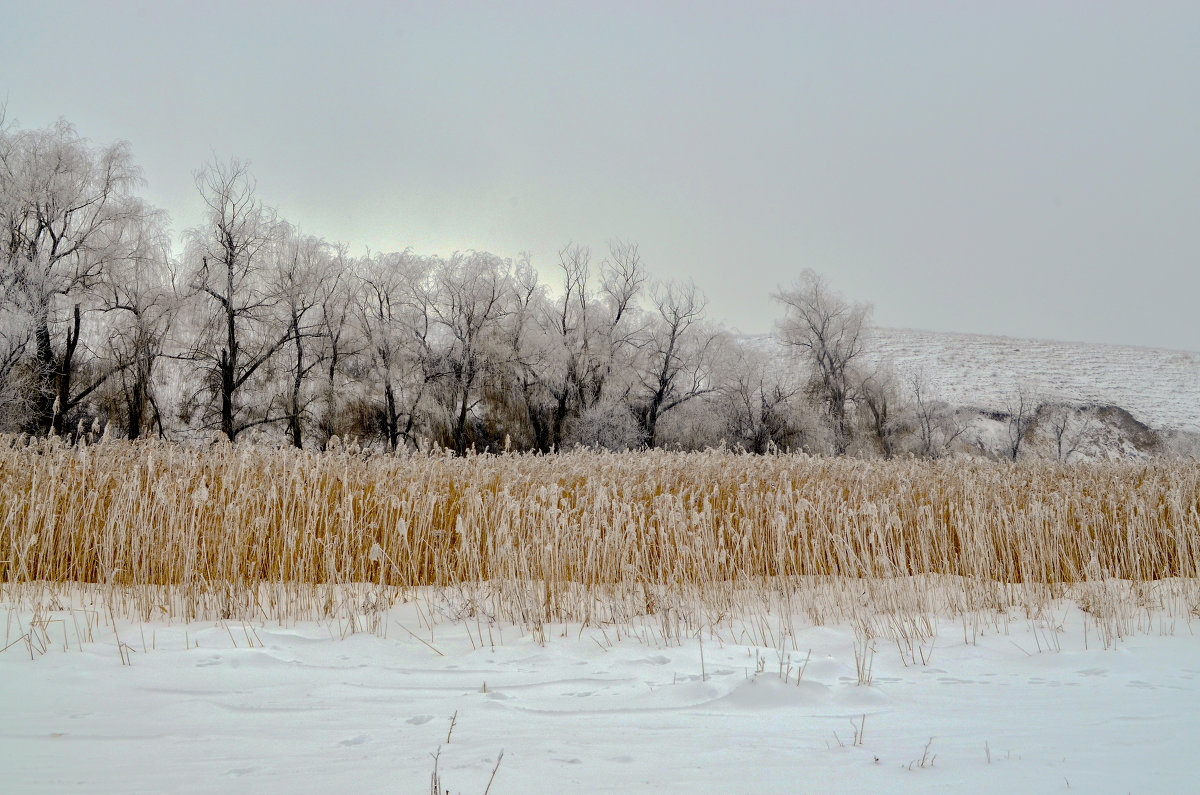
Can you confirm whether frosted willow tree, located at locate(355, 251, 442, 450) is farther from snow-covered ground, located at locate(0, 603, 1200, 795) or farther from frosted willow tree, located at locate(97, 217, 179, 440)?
snow-covered ground, located at locate(0, 603, 1200, 795)

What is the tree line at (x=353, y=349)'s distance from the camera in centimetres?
2234

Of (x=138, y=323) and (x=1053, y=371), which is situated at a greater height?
(x=1053, y=371)

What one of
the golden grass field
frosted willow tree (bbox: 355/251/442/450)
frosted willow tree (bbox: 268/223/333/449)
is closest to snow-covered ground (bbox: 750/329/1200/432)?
frosted willow tree (bbox: 355/251/442/450)

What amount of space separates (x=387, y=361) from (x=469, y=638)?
26.2 m

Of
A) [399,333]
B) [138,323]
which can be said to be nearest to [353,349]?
[399,333]

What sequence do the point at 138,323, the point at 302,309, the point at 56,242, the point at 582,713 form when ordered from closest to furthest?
1. the point at 582,713
2. the point at 56,242
3. the point at 138,323
4. the point at 302,309

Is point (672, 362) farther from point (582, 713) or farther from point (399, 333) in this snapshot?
point (582, 713)

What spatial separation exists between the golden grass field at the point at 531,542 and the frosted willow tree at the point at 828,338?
26.1 meters

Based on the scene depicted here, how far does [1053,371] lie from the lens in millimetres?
54094

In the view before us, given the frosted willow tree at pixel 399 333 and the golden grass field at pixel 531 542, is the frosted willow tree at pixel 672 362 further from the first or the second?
the golden grass field at pixel 531 542

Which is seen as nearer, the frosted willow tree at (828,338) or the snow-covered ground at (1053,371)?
the frosted willow tree at (828,338)

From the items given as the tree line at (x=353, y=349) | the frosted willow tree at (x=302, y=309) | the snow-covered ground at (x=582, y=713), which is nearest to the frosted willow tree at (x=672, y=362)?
the tree line at (x=353, y=349)

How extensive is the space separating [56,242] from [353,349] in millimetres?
10054

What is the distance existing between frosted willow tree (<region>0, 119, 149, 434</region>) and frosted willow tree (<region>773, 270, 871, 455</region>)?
28909 millimetres
